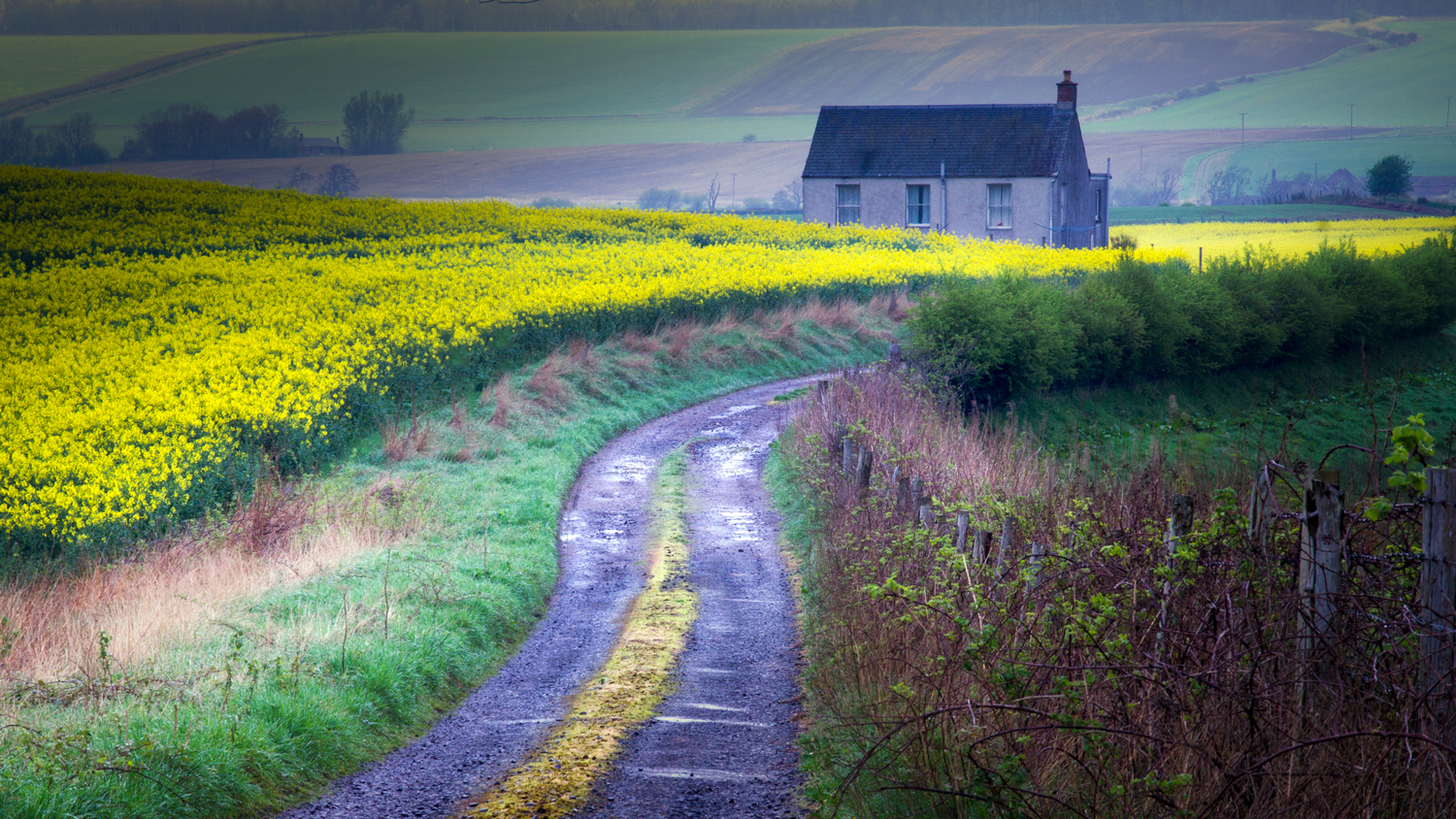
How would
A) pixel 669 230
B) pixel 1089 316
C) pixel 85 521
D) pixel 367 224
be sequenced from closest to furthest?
pixel 85 521 < pixel 1089 316 < pixel 367 224 < pixel 669 230

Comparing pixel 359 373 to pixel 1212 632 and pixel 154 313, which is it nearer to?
pixel 154 313

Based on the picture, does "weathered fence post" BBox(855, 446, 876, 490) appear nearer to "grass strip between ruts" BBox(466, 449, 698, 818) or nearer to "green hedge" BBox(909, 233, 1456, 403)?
"grass strip between ruts" BBox(466, 449, 698, 818)

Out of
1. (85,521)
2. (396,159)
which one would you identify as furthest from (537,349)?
(396,159)

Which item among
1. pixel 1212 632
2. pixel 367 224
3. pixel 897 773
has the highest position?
pixel 367 224

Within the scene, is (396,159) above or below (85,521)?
above

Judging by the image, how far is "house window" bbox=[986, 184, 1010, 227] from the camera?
48.4 metres

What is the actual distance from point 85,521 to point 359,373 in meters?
7.01

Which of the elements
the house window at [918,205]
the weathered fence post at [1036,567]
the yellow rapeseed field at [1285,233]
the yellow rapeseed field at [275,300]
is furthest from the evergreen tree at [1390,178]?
the weathered fence post at [1036,567]

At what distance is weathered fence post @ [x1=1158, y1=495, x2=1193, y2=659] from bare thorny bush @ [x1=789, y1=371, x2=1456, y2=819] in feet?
0.14

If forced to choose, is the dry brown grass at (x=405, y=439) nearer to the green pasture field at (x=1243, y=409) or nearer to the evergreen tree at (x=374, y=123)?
the green pasture field at (x=1243, y=409)

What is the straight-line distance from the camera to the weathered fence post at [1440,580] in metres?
4.64

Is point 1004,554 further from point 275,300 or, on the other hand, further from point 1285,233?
point 1285,233

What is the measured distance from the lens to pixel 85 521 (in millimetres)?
11406

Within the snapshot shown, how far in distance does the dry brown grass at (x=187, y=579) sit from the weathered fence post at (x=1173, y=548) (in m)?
6.80
